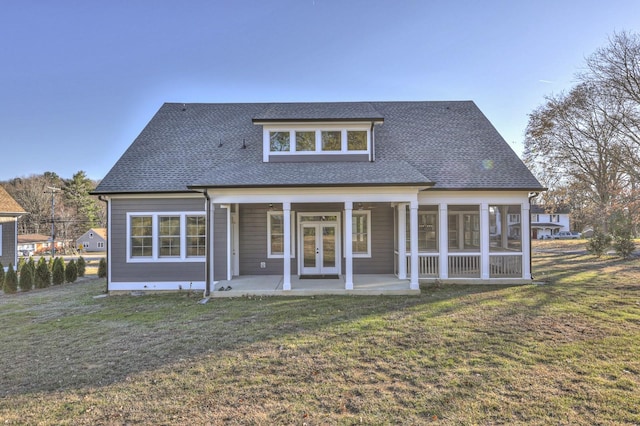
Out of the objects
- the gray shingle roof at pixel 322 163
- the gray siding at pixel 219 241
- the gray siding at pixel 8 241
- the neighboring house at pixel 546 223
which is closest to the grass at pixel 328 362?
the gray siding at pixel 219 241

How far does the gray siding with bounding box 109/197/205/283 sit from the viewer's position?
33.8 ft

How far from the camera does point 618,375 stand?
14.0 feet

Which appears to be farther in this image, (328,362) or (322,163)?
(322,163)

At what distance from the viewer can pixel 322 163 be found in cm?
1073

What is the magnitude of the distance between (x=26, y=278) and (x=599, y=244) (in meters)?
29.3

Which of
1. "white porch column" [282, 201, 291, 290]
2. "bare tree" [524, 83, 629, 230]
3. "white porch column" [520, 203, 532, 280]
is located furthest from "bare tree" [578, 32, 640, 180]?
"white porch column" [282, 201, 291, 290]

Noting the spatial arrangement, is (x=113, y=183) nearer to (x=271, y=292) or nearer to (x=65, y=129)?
(x=271, y=292)

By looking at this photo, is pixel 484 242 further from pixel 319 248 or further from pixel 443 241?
pixel 319 248

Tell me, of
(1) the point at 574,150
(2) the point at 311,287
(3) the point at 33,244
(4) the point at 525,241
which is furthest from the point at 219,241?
(3) the point at 33,244

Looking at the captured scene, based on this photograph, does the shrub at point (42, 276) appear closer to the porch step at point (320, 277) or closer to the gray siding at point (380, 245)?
the porch step at point (320, 277)

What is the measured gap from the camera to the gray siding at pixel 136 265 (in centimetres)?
1029

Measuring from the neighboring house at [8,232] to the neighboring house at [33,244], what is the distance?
26089 millimetres

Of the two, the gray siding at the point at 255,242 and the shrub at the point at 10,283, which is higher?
the gray siding at the point at 255,242

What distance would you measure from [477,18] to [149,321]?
1490 cm
